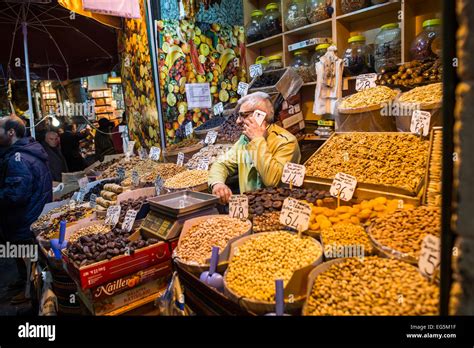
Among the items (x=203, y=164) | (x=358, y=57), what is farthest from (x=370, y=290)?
(x=358, y=57)

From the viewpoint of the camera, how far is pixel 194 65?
4.71 metres

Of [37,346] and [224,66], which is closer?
[37,346]

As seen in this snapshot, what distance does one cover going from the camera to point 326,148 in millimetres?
2512

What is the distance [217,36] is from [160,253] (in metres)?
3.78

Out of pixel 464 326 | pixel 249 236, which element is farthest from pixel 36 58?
pixel 464 326

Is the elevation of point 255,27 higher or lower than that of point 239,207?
higher

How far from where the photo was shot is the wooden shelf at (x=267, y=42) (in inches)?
181

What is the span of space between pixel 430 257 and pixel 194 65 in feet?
13.5

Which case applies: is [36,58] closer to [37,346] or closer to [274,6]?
[274,6]

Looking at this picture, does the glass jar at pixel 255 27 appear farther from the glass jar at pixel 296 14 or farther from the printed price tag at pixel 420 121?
the printed price tag at pixel 420 121

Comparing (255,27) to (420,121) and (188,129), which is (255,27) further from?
(420,121)

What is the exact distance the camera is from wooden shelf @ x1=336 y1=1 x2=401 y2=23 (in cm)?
337

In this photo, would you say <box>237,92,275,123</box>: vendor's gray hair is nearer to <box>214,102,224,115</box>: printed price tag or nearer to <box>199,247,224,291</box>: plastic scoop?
<box>199,247,224,291</box>: plastic scoop

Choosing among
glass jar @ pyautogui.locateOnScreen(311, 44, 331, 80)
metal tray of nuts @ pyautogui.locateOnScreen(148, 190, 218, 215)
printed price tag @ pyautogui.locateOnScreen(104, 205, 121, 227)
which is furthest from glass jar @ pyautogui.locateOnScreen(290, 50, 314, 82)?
printed price tag @ pyautogui.locateOnScreen(104, 205, 121, 227)
